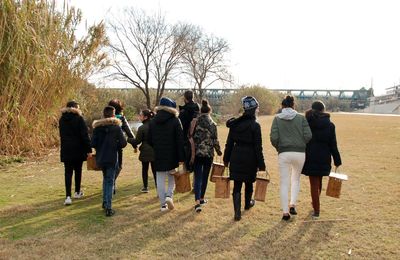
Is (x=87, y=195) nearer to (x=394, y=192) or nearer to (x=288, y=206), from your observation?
(x=288, y=206)

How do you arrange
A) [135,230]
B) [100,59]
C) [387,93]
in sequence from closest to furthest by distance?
[135,230], [100,59], [387,93]

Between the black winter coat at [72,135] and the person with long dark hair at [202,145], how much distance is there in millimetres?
1653

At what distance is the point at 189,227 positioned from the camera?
4734 millimetres

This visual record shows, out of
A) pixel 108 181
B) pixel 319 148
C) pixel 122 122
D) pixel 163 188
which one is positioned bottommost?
pixel 163 188

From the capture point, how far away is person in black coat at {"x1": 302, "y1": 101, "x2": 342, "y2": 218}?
197 inches

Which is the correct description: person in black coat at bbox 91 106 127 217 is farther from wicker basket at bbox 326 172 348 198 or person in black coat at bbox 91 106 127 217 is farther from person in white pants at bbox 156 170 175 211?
wicker basket at bbox 326 172 348 198

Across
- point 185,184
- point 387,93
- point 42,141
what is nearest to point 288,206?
point 185,184

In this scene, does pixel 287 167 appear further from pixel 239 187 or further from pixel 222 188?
pixel 222 188

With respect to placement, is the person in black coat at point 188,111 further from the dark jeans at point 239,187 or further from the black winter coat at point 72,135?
the black winter coat at point 72,135

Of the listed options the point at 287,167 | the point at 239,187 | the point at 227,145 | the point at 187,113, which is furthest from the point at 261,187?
the point at 187,113

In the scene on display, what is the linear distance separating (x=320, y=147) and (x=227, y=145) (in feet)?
4.22

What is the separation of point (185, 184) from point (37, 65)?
5940mm

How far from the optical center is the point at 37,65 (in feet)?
30.6

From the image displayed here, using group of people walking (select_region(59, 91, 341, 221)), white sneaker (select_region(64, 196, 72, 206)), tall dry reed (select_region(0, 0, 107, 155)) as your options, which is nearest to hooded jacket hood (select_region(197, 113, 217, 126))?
group of people walking (select_region(59, 91, 341, 221))
